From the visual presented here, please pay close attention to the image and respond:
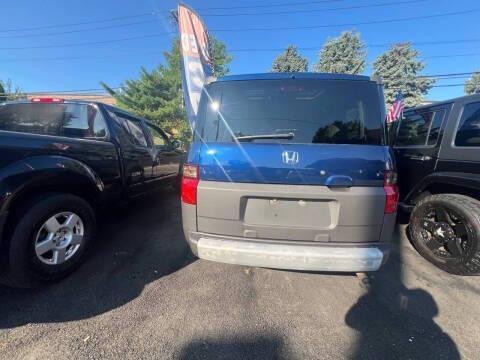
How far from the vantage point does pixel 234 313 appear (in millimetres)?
2123

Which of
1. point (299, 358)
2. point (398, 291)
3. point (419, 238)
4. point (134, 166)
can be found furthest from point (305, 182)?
point (134, 166)

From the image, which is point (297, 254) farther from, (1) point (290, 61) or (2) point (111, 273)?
(1) point (290, 61)

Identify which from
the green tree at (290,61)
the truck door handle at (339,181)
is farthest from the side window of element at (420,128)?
the green tree at (290,61)

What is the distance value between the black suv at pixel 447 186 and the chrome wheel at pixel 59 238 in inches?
163

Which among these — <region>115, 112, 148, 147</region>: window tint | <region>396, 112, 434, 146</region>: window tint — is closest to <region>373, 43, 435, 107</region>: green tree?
<region>396, 112, 434, 146</region>: window tint

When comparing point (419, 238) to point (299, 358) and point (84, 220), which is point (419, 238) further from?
point (84, 220)

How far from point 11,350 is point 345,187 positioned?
2.70 metres

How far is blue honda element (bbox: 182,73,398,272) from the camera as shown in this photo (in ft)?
6.48

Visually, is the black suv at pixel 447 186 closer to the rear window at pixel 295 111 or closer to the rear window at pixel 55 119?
the rear window at pixel 295 111

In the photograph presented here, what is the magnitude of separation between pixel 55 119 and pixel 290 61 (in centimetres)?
4471

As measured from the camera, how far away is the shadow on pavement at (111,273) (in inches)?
81.6

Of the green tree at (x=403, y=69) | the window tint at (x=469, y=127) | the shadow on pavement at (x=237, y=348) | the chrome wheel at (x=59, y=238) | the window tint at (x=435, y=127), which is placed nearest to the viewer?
the shadow on pavement at (x=237, y=348)

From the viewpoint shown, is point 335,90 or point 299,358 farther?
point 335,90

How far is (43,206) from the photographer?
2232 millimetres
